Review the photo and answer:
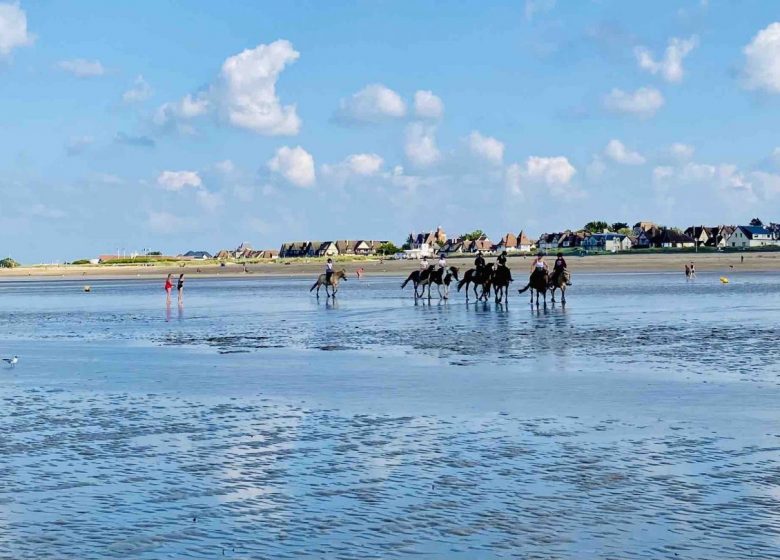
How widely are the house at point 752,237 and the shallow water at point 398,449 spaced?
176m

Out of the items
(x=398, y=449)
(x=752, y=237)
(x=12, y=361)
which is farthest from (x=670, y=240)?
(x=398, y=449)

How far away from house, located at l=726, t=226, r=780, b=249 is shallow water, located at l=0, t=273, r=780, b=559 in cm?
17572

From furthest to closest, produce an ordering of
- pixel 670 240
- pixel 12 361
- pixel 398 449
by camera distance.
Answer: pixel 670 240 → pixel 12 361 → pixel 398 449

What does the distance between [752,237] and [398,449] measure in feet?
627

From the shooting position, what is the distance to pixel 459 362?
20.6 m

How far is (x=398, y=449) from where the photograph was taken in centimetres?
1164

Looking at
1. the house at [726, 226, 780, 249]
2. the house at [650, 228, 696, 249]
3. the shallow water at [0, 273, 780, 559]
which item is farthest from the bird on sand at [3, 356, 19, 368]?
the house at [726, 226, 780, 249]

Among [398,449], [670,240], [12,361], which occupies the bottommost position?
[398,449]

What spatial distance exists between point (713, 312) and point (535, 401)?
70.0ft

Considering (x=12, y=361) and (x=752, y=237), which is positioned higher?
(x=752, y=237)

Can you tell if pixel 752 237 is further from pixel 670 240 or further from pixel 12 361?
pixel 12 361

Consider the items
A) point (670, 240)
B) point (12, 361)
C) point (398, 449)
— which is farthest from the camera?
point (670, 240)

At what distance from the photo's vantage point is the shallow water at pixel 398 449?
324 inches

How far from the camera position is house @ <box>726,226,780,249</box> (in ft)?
626
